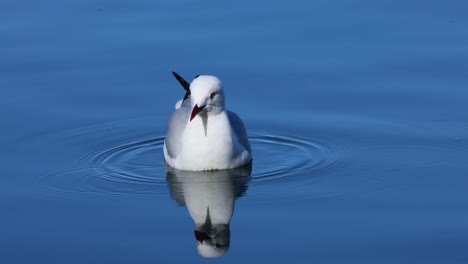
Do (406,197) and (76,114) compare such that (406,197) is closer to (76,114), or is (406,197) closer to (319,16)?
(76,114)

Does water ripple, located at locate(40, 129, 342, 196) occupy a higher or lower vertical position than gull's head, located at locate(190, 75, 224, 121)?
lower

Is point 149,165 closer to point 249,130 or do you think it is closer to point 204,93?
point 204,93

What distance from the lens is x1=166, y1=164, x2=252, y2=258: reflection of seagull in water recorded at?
303 inches

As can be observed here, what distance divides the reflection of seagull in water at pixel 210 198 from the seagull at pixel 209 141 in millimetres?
68

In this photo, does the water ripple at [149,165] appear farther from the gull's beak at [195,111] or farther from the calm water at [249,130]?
the gull's beak at [195,111]

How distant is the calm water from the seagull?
123 mm

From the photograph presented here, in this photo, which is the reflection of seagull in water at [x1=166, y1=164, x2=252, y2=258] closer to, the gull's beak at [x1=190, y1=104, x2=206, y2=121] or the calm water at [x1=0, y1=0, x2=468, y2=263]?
the calm water at [x1=0, y1=0, x2=468, y2=263]

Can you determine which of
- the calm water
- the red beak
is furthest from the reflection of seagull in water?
the red beak

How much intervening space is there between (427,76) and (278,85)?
1.33 m

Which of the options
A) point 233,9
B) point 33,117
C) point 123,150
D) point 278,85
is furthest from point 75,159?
point 233,9

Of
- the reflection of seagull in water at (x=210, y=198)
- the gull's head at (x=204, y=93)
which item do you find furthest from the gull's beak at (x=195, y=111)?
the reflection of seagull in water at (x=210, y=198)

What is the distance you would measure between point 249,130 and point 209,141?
0.85m

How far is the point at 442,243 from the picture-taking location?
745cm

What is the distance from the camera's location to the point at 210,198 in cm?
849
